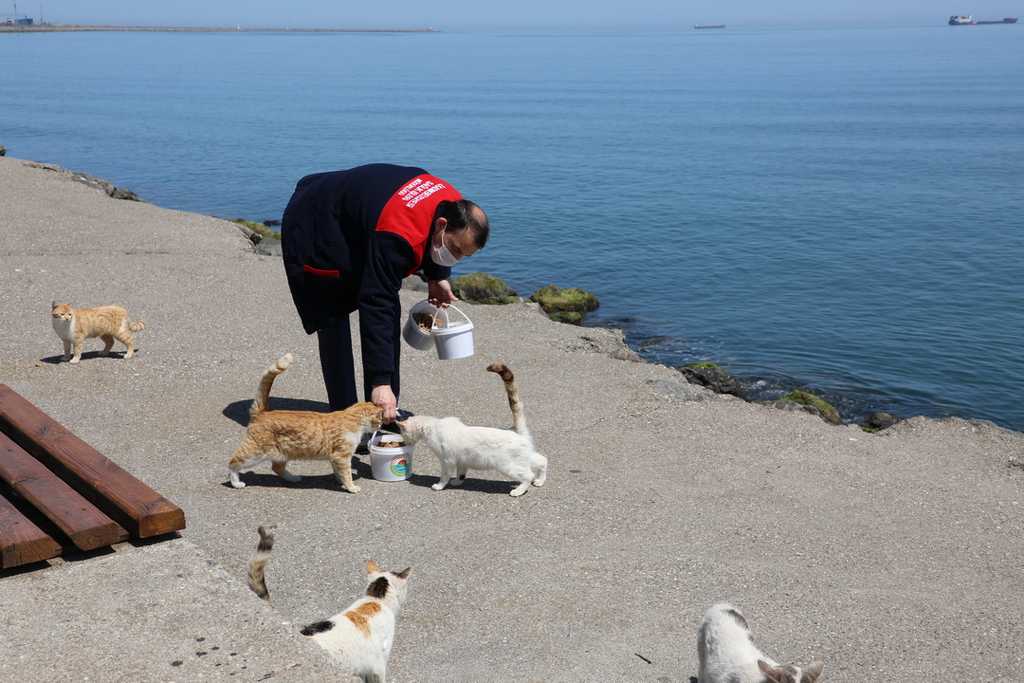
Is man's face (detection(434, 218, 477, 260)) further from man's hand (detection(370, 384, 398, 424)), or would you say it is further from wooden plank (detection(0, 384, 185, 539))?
wooden plank (detection(0, 384, 185, 539))

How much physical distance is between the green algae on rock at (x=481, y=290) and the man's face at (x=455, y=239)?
8956mm

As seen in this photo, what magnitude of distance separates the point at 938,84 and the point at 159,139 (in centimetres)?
4812

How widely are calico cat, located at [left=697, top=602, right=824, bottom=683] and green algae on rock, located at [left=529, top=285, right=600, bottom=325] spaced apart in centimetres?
1191

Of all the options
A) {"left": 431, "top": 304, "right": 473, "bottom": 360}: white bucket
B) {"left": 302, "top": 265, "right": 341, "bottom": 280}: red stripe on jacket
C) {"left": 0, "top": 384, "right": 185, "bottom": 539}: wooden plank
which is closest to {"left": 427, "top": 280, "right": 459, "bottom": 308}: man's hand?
{"left": 431, "top": 304, "right": 473, "bottom": 360}: white bucket

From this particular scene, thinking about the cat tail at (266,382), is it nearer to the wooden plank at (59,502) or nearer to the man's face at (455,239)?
the man's face at (455,239)

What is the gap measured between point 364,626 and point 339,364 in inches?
131

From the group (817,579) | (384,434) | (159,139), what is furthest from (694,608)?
(159,139)

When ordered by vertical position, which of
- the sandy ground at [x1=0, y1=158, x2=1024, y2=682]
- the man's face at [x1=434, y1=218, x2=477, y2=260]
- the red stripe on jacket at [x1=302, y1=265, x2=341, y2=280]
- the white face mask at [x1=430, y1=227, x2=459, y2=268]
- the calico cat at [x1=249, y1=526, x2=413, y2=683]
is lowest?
the sandy ground at [x1=0, y1=158, x2=1024, y2=682]

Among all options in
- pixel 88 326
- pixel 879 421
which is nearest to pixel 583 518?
pixel 88 326

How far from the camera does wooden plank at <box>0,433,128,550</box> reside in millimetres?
4430

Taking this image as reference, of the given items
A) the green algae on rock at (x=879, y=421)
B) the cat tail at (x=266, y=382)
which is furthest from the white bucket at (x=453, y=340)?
the green algae on rock at (x=879, y=421)

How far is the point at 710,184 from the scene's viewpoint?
31203 mm

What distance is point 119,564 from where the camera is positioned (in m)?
4.46

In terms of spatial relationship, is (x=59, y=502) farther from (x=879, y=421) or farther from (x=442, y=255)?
(x=879, y=421)
